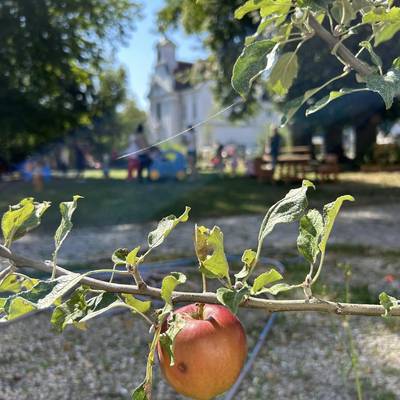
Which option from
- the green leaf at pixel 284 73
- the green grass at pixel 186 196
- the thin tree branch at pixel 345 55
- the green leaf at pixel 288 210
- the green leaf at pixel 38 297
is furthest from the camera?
the green grass at pixel 186 196

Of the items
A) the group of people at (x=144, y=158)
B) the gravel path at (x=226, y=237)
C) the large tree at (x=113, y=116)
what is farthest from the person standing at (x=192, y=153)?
the gravel path at (x=226, y=237)

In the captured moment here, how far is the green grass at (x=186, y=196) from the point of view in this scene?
7.82 meters

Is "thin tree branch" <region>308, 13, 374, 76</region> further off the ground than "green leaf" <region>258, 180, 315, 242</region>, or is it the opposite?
"thin tree branch" <region>308, 13, 374, 76</region>

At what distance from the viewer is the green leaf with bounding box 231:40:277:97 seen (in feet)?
2.34

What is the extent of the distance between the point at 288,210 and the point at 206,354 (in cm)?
20

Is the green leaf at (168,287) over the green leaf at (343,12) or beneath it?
beneath

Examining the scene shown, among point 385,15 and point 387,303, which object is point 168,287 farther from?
point 385,15

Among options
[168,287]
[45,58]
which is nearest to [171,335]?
[168,287]

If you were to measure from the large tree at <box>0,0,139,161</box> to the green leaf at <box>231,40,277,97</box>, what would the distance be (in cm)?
825

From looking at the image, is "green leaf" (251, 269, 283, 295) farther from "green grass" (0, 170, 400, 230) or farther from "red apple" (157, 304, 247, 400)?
"green grass" (0, 170, 400, 230)

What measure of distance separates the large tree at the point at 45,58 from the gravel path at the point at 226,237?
293 cm

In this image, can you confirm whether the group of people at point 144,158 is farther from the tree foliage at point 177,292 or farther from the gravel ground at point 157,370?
the tree foliage at point 177,292

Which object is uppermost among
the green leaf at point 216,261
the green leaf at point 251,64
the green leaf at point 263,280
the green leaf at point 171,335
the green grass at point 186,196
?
the green leaf at point 251,64

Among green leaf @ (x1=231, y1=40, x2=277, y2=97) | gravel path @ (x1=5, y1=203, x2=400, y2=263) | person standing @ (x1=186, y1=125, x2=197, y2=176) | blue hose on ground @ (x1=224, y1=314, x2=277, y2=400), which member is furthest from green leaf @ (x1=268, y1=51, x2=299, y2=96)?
person standing @ (x1=186, y1=125, x2=197, y2=176)
